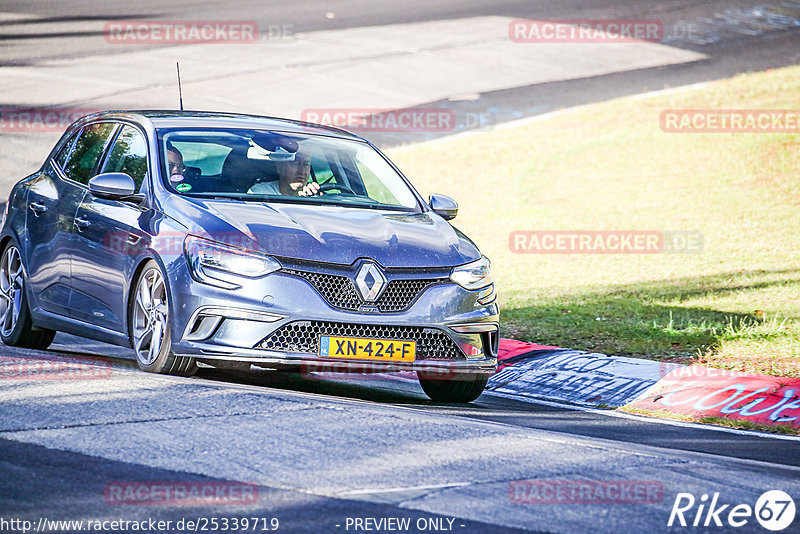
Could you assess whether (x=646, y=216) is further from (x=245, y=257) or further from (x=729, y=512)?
(x=729, y=512)

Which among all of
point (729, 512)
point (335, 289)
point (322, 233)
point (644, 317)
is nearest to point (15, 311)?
point (322, 233)

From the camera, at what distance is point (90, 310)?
8.92 metres

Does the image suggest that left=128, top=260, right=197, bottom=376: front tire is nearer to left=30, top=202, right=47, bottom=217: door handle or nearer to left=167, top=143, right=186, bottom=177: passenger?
left=167, top=143, right=186, bottom=177: passenger

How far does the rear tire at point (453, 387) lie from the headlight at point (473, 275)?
0.68 m

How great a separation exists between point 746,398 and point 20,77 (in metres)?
18.3

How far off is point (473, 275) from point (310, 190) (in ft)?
4.44

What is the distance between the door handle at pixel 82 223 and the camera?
895cm

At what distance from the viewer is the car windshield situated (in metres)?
8.71

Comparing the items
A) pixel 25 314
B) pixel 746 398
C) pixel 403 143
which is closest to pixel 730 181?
pixel 403 143

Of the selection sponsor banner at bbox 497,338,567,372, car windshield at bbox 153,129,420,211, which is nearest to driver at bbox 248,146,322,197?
car windshield at bbox 153,129,420,211

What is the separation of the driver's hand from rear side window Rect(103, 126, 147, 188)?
1.07 m

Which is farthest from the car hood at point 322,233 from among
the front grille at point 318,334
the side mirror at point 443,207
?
the side mirror at point 443,207

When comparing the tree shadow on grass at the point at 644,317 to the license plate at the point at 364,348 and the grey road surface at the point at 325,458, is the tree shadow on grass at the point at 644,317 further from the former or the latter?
the license plate at the point at 364,348

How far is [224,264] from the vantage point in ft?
25.7
